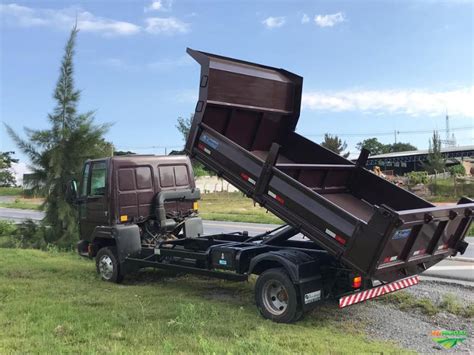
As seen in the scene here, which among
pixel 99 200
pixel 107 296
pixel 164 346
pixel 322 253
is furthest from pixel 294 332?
pixel 99 200

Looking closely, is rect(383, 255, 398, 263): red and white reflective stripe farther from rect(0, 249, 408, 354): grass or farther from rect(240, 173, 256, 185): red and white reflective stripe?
rect(240, 173, 256, 185): red and white reflective stripe

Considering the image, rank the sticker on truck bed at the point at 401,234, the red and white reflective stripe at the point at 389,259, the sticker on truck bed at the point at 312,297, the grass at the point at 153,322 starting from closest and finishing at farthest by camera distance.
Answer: the grass at the point at 153,322 < the sticker on truck bed at the point at 401,234 < the red and white reflective stripe at the point at 389,259 < the sticker on truck bed at the point at 312,297

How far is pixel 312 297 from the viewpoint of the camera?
6.04m

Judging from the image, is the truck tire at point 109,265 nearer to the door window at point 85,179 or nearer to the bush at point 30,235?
the door window at point 85,179

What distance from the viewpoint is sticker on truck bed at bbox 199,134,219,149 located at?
6.83m

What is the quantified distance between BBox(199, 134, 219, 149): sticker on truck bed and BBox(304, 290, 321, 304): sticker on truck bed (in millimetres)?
2363

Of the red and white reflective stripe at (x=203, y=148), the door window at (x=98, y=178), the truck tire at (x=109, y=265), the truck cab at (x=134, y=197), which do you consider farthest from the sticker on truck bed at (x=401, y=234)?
the door window at (x=98, y=178)

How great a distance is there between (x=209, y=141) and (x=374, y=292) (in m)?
3.01

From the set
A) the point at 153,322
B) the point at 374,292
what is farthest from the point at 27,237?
the point at 374,292

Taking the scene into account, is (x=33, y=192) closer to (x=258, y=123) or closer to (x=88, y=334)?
(x=258, y=123)

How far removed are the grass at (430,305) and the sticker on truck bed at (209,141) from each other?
342 cm

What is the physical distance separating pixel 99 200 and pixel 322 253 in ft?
14.2

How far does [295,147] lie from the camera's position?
8.24m

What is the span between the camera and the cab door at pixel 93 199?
866cm
